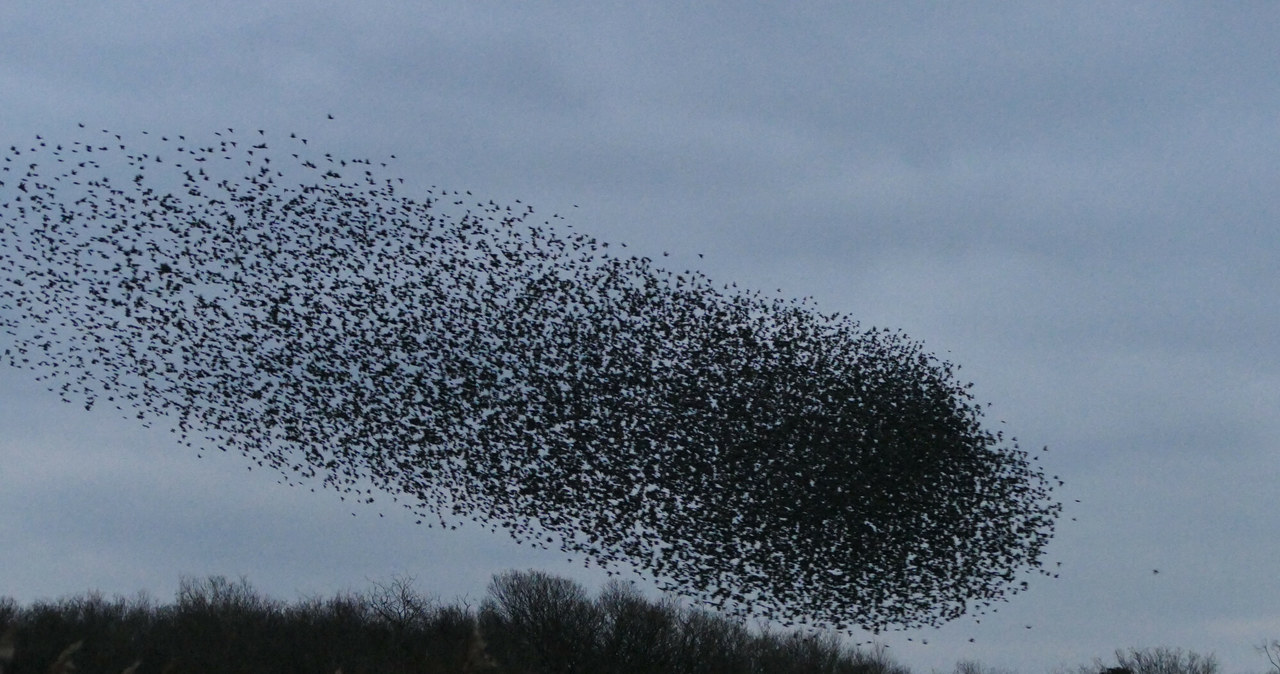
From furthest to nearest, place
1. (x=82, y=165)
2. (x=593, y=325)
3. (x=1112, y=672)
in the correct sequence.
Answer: (x=1112, y=672) < (x=593, y=325) < (x=82, y=165)

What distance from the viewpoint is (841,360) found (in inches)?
1458

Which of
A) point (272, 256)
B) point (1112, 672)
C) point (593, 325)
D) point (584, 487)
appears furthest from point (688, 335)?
point (1112, 672)

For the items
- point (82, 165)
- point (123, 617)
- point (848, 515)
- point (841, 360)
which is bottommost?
point (123, 617)

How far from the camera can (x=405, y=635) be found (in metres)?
44.4

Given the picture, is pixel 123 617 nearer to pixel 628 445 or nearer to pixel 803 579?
pixel 628 445

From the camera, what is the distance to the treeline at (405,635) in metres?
40.3

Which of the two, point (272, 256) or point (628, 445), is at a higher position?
point (272, 256)

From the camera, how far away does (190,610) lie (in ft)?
155

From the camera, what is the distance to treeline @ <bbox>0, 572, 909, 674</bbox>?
132 ft

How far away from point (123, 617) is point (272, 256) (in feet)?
68.1

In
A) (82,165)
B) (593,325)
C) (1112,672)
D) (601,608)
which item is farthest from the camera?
(1112,672)

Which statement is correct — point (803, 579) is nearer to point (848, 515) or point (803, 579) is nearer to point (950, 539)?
point (848, 515)

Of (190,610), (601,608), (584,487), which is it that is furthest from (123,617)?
(584,487)

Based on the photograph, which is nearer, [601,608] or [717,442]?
[717,442]
